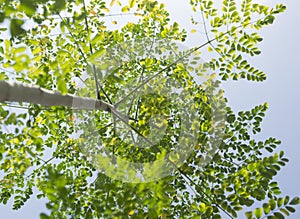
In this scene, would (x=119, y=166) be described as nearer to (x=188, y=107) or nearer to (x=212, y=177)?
(x=212, y=177)

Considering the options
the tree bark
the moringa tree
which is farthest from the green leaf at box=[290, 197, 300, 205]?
the tree bark

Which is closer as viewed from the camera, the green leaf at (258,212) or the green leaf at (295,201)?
the green leaf at (258,212)

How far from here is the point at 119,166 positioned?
2.33 metres

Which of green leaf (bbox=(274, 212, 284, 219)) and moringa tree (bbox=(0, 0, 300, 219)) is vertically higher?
moringa tree (bbox=(0, 0, 300, 219))

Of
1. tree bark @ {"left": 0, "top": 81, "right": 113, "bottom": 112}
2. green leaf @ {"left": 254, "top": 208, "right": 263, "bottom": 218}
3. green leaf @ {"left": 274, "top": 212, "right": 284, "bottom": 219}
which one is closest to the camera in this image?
tree bark @ {"left": 0, "top": 81, "right": 113, "bottom": 112}

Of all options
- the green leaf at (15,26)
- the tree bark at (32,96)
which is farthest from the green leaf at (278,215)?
the green leaf at (15,26)

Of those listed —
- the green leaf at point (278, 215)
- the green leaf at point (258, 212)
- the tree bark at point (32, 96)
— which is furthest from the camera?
the green leaf at point (278, 215)

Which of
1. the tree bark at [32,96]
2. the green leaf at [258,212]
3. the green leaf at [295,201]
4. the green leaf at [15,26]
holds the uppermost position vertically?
the green leaf at [15,26]

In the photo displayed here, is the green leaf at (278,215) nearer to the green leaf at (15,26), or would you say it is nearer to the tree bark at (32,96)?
the tree bark at (32,96)

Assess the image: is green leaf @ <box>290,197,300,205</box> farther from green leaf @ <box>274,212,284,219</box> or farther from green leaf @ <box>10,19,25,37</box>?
green leaf @ <box>10,19,25,37</box>

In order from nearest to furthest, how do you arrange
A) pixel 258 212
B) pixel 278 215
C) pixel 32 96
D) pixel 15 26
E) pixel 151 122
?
pixel 15 26
pixel 32 96
pixel 258 212
pixel 278 215
pixel 151 122

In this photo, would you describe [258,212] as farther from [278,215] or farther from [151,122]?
[151,122]

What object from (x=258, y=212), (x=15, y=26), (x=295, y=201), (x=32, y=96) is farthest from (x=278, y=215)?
(x=15, y=26)

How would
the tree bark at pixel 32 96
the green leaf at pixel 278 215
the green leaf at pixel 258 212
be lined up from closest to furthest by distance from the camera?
the tree bark at pixel 32 96, the green leaf at pixel 258 212, the green leaf at pixel 278 215
